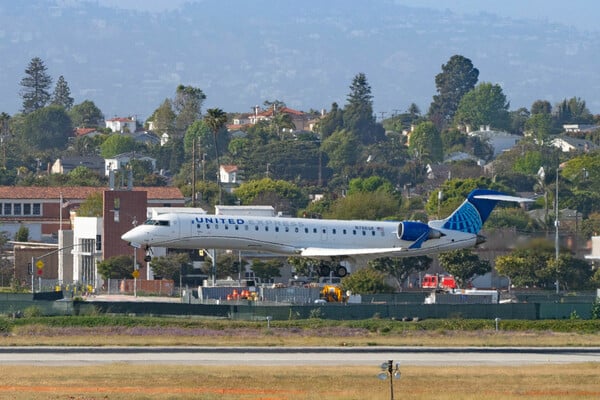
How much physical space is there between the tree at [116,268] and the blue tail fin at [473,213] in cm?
2597

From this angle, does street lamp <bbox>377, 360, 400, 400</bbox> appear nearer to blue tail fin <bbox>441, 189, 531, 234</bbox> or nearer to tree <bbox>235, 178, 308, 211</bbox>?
blue tail fin <bbox>441, 189, 531, 234</bbox>

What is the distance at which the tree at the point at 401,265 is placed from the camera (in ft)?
345

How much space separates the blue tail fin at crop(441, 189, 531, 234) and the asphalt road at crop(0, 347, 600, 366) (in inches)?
1111

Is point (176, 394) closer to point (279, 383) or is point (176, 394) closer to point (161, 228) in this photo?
point (279, 383)

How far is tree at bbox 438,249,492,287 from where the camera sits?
10419 centimetres

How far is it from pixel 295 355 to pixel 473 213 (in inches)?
1355

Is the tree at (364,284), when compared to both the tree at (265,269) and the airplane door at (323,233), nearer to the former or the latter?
the airplane door at (323,233)

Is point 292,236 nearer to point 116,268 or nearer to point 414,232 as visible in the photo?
point 414,232

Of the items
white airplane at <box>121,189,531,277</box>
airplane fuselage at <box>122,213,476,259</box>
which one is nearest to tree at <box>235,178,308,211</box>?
white airplane at <box>121,189,531,277</box>

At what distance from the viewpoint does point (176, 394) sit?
1741 inches

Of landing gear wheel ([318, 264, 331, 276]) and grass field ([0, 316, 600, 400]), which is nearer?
grass field ([0, 316, 600, 400])

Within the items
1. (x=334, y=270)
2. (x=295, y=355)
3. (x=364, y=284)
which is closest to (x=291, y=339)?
(x=295, y=355)

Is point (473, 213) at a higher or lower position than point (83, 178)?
lower

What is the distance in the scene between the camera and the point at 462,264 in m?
104
